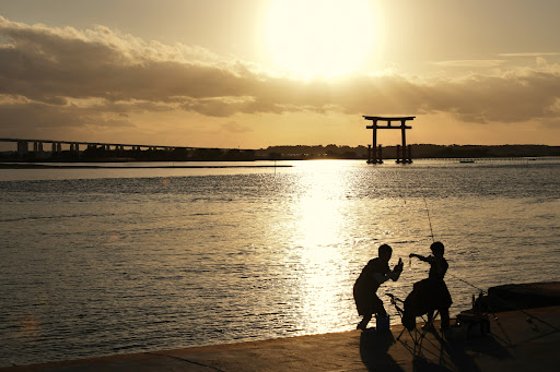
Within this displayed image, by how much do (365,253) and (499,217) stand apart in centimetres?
1995

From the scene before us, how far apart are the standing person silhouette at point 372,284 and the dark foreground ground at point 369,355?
0.41 metres

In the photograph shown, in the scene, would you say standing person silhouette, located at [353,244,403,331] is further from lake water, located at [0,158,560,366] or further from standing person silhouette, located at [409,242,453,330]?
lake water, located at [0,158,560,366]

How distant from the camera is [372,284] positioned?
10883mm

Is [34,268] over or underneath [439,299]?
underneath

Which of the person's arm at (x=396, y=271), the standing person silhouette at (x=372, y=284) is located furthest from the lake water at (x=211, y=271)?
the person's arm at (x=396, y=271)

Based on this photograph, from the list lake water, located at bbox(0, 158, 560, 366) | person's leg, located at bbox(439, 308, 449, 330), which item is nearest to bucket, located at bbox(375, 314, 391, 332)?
person's leg, located at bbox(439, 308, 449, 330)

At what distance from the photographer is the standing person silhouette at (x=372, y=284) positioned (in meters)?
10.6

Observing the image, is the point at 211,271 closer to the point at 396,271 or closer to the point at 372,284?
the point at 372,284

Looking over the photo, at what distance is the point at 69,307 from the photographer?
54.9ft

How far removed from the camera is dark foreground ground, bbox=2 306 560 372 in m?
8.60

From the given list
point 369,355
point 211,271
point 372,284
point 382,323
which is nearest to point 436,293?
point 382,323

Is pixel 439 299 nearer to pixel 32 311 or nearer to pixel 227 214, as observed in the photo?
pixel 32 311

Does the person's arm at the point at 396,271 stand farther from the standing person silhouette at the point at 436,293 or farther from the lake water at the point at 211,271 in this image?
the lake water at the point at 211,271

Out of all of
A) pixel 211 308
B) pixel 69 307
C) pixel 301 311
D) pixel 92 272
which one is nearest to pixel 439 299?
pixel 301 311
